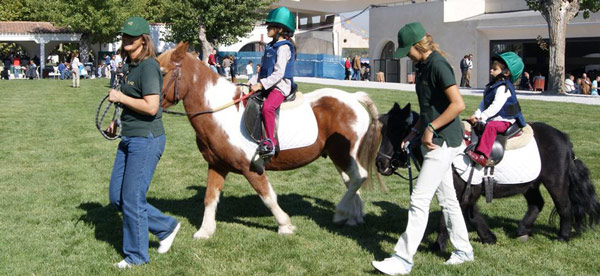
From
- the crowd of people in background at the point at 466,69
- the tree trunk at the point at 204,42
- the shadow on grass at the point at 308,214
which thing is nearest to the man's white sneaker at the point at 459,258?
the shadow on grass at the point at 308,214

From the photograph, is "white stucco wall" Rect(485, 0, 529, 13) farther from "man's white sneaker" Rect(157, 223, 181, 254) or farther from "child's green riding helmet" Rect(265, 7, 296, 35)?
"man's white sneaker" Rect(157, 223, 181, 254)

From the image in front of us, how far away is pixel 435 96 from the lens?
15.1ft

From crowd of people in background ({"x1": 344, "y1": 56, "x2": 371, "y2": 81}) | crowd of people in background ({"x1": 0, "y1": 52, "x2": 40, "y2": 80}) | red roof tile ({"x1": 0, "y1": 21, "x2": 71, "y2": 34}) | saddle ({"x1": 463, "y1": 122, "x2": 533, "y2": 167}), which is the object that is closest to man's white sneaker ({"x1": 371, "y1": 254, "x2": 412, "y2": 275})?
saddle ({"x1": 463, "y1": 122, "x2": 533, "y2": 167})

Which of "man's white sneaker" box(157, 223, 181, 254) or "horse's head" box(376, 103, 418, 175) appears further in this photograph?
"man's white sneaker" box(157, 223, 181, 254)

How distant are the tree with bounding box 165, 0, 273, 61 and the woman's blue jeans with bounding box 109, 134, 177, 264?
36.2m

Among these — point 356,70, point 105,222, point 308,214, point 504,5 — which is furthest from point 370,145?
point 356,70

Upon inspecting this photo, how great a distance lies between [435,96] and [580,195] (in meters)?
2.28

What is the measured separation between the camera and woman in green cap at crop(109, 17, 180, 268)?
4.69 meters

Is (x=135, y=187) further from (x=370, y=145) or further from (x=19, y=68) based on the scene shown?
(x=19, y=68)

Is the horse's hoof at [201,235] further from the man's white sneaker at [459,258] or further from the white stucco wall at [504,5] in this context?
the white stucco wall at [504,5]

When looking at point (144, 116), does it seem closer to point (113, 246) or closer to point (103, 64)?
point (113, 246)

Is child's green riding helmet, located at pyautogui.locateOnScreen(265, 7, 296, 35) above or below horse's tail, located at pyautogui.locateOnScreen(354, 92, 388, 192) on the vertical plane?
above

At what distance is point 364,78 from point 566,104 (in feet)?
73.0

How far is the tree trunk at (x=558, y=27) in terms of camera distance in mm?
23766
